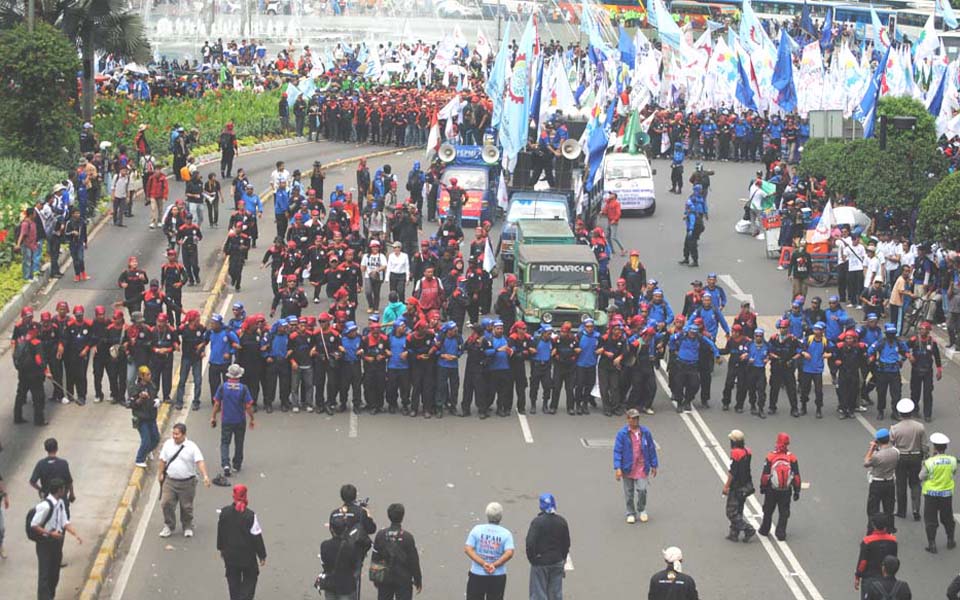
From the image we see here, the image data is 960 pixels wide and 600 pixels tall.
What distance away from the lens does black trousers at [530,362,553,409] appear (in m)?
23.4

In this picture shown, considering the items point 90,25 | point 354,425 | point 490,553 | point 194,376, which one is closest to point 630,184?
point 90,25

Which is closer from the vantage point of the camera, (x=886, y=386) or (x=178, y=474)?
(x=178, y=474)

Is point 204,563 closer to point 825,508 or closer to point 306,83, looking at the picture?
point 825,508

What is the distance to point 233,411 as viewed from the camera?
19.8 m

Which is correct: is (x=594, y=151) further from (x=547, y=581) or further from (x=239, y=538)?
(x=239, y=538)

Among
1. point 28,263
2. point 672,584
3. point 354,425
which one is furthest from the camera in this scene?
point 28,263

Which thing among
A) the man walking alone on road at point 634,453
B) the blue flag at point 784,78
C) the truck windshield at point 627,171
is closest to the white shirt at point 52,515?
the man walking alone on road at point 634,453

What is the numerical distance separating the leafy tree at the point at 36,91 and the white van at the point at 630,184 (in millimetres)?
13114

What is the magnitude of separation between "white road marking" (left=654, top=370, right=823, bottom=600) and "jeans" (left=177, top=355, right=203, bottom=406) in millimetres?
7091

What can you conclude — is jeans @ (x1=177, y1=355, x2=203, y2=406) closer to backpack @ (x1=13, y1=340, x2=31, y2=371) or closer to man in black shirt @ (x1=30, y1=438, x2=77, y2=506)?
backpack @ (x1=13, y1=340, x2=31, y2=371)

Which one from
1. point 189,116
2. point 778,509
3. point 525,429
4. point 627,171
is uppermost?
point 189,116

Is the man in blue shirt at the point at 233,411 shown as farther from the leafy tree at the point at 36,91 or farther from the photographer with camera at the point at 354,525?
the leafy tree at the point at 36,91

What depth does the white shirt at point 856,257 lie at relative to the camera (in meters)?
30.2

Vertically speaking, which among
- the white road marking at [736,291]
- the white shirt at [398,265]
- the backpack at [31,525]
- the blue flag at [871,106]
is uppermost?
the blue flag at [871,106]
